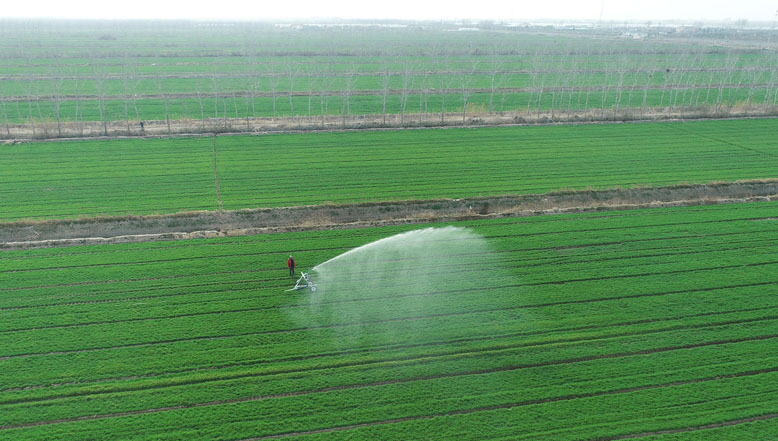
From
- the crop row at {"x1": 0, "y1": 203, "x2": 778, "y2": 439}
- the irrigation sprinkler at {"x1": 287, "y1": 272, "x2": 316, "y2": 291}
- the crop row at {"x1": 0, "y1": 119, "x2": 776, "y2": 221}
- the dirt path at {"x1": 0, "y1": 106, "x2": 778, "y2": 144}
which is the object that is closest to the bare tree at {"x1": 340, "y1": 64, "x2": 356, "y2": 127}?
the dirt path at {"x1": 0, "y1": 106, "x2": 778, "y2": 144}

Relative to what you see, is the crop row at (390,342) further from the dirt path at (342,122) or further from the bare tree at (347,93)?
the bare tree at (347,93)

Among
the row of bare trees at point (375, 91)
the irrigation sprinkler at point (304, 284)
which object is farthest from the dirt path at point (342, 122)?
the irrigation sprinkler at point (304, 284)

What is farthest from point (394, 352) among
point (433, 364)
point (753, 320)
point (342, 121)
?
point (342, 121)

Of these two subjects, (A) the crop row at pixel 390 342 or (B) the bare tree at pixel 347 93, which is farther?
(B) the bare tree at pixel 347 93

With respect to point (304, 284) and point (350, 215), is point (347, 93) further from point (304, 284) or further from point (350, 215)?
point (304, 284)

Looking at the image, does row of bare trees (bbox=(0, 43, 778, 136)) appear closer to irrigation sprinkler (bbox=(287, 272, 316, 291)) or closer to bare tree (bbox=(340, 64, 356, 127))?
bare tree (bbox=(340, 64, 356, 127))

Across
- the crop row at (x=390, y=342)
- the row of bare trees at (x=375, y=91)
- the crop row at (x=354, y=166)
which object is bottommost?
the crop row at (x=390, y=342)

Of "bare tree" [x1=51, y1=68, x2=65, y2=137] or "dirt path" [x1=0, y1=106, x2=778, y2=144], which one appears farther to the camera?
"dirt path" [x1=0, y1=106, x2=778, y2=144]

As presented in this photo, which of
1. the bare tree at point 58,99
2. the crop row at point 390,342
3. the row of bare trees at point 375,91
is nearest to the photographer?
the crop row at point 390,342
